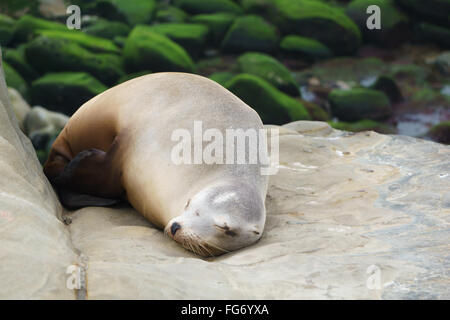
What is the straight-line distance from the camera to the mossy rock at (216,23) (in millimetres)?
14297

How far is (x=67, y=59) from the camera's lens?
454 inches

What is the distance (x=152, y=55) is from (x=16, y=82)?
253cm

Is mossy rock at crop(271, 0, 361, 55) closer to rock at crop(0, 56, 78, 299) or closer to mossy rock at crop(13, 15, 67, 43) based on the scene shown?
mossy rock at crop(13, 15, 67, 43)

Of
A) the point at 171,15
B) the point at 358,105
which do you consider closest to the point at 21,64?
the point at 171,15

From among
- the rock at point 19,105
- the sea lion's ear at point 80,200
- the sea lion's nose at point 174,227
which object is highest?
the sea lion's nose at point 174,227

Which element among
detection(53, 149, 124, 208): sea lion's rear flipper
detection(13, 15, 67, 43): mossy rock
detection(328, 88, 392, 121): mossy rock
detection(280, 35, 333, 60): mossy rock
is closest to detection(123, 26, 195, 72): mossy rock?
detection(13, 15, 67, 43): mossy rock

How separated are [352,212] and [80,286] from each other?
241 centimetres

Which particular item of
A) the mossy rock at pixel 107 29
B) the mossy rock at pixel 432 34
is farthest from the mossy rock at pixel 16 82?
the mossy rock at pixel 432 34

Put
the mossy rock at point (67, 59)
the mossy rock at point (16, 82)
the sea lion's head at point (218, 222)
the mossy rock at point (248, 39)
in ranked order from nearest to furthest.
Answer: the sea lion's head at point (218, 222) → the mossy rock at point (16, 82) → the mossy rock at point (67, 59) → the mossy rock at point (248, 39)

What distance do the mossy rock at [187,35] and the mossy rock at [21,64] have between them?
290 cm

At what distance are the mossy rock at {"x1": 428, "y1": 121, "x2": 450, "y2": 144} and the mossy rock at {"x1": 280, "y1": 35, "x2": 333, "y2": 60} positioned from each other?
3671 mm

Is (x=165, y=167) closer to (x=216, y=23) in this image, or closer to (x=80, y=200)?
(x=80, y=200)

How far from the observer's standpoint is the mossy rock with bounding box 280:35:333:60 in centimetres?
1391

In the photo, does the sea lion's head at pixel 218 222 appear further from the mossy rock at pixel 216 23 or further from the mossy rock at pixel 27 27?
the mossy rock at pixel 216 23
